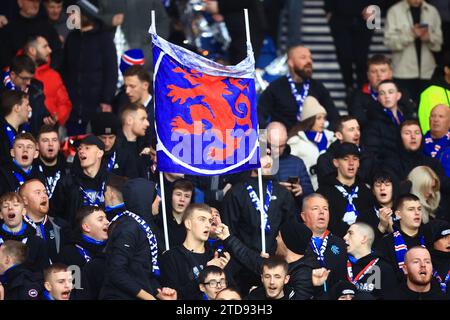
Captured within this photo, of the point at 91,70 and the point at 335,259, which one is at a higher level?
the point at 91,70

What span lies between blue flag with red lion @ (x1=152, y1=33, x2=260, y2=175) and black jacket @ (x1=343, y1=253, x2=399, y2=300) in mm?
1414

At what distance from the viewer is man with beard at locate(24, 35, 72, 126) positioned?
18922mm

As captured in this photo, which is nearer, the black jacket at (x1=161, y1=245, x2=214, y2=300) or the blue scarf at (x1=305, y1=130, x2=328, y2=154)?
the black jacket at (x1=161, y1=245, x2=214, y2=300)

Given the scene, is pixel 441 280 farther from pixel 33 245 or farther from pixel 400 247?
pixel 33 245

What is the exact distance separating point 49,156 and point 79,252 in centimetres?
180

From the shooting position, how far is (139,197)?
15148 mm

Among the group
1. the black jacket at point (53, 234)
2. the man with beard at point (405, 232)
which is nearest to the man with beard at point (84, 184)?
the black jacket at point (53, 234)

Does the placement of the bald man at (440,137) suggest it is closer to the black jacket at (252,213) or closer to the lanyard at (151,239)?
the black jacket at (252,213)

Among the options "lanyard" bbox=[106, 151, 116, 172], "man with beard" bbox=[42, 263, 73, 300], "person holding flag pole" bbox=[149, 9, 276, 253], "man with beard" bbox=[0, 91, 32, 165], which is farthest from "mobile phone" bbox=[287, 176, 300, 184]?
"man with beard" bbox=[42, 263, 73, 300]

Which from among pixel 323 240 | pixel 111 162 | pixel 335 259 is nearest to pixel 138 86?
pixel 111 162

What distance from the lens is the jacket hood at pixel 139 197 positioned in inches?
595

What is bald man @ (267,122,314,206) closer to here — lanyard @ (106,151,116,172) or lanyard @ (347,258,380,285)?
lanyard @ (347,258,380,285)
